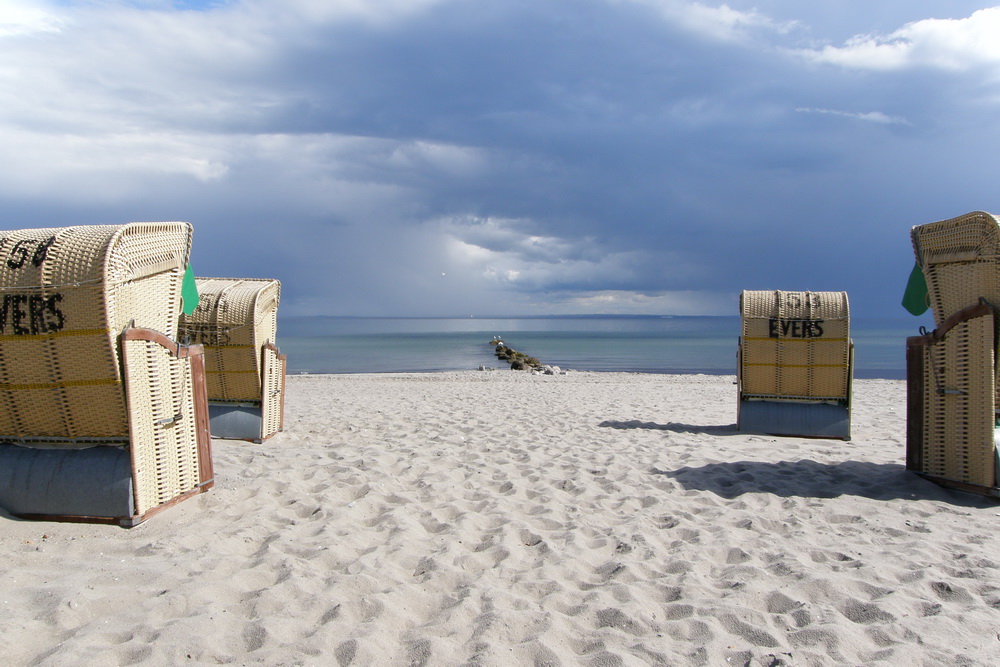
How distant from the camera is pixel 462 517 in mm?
4859

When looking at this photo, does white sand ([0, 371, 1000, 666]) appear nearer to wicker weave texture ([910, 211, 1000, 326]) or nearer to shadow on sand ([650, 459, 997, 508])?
shadow on sand ([650, 459, 997, 508])

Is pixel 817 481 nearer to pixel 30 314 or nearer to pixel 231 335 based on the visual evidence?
pixel 30 314

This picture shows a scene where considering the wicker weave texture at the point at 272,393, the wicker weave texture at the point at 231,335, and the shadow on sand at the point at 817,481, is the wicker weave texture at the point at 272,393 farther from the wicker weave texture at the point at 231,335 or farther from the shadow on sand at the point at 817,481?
the shadow on sand at the point at 817,481

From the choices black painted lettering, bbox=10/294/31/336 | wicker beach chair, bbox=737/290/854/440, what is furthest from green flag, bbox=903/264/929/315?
black painted lettering, bbox=10/294/31/336

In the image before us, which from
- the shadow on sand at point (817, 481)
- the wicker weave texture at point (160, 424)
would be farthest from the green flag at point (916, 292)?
the wicker weave texture at point (160, 424)

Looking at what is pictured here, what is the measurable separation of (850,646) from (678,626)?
2.61ft

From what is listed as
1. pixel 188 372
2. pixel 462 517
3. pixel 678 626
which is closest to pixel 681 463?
pixel 462 517

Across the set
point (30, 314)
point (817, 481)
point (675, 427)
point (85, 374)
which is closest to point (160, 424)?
point (85, 374)

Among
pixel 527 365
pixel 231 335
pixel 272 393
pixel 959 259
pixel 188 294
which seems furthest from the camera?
pixel 527 365

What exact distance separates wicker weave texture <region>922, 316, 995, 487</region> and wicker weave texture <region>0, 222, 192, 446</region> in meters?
6.61

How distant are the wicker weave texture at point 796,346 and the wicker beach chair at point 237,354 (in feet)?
21.0

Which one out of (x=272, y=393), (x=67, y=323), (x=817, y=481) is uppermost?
(x=67, y=323)

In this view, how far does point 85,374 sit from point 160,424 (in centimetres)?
63

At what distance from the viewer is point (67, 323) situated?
407 centimetres
